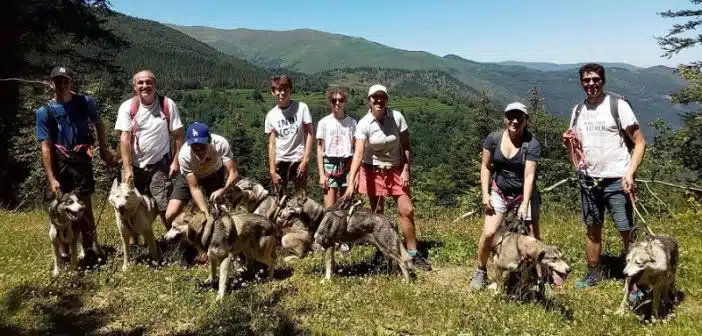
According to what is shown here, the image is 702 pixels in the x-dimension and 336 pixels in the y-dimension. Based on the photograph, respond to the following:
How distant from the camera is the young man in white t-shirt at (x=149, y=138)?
6562mm

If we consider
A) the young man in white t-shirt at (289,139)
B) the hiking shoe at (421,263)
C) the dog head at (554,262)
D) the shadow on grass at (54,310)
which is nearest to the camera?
the dog head at (554,262)

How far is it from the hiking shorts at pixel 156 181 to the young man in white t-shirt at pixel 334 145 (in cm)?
221

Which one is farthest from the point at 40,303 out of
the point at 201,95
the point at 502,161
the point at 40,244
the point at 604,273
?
the point at 201,95

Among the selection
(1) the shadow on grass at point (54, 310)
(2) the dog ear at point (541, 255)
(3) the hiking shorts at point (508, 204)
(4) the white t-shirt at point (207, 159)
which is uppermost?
(4) the white t-shirt at point (207, 159)

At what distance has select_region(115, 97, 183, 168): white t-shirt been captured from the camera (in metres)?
6.58

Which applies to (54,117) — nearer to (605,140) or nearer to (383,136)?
(383,136)

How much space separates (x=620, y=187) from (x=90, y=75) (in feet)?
69.9

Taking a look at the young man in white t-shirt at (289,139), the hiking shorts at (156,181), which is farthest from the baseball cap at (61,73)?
the young man in white t-shirt at (289,139)

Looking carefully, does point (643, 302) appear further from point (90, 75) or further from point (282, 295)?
point (90, 75)

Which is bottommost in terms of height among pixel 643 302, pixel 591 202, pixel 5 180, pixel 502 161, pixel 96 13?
pixel 5 180

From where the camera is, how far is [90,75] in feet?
69.7

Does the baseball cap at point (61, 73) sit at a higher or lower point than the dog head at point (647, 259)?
higher

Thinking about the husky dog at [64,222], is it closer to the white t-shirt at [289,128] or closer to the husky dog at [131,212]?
the husky dog at [131,212]

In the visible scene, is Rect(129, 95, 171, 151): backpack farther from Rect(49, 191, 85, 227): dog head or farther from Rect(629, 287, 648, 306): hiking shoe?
Rect(629, 287, 648, 306): hiking shoe
